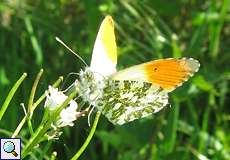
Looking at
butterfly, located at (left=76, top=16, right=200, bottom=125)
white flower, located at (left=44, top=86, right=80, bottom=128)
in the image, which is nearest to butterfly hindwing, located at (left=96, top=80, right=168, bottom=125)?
butterfly, located at (left=76, top=16, right=200, bottom=125)

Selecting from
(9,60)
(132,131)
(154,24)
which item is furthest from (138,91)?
(9,60)

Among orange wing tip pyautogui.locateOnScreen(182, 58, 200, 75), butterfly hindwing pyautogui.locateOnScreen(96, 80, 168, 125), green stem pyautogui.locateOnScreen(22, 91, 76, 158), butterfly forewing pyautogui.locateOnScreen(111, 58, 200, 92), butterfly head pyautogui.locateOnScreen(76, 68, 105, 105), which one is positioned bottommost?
green stem pyautogui.locateOnScreen(22, 91, 76, 158)

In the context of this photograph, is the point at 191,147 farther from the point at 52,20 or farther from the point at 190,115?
the point at 52,20

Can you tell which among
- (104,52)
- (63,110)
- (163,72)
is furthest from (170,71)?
(63,110)

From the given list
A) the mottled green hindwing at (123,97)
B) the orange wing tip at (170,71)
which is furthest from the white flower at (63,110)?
the orange wing tip at (170,71)

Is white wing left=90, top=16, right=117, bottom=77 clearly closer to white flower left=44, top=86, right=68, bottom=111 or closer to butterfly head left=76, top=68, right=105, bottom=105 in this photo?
butterfly head left=76, top=68, right=105, bottom=105

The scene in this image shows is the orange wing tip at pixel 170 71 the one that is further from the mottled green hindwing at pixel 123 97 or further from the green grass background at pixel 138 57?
the green grass background at pixel 138 57
